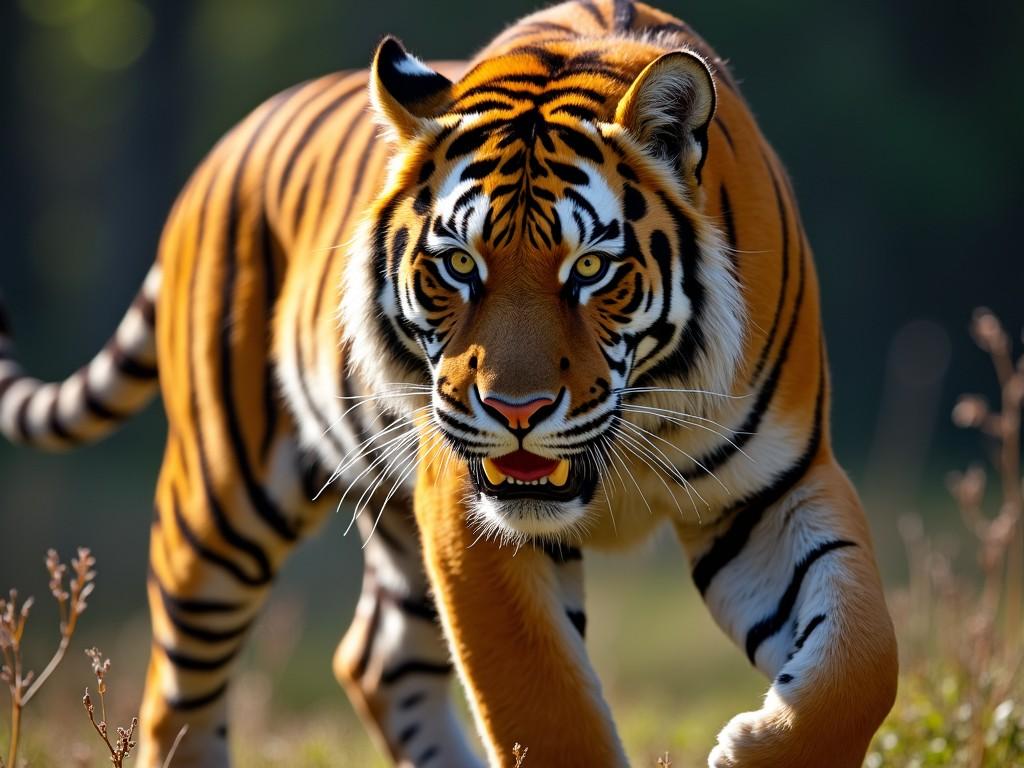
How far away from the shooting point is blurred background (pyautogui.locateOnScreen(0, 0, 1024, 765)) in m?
11.1

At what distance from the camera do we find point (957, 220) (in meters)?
17.6

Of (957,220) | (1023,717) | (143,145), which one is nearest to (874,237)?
(957,220)

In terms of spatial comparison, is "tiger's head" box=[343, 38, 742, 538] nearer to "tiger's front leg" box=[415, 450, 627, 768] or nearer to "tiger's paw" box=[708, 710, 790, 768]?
"tiger's front leg" box=[415, 450, 627, 768]

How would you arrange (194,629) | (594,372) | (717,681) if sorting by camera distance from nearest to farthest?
(594,372)
(194,629)
(717,681)

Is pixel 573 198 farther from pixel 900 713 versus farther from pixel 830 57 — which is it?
pixel 830 57

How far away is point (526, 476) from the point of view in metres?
2.77

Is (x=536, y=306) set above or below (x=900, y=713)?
above

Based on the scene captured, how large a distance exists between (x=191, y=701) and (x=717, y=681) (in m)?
3.80

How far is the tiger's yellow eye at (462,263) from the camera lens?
2.78 m

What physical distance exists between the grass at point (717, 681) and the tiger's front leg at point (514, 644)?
0.07 m

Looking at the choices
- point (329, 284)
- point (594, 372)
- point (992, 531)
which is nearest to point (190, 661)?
point (329, 284)

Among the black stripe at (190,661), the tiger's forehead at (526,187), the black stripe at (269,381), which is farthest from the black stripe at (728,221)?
the black stripe at (190,661)

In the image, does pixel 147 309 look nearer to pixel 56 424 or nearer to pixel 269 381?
pixel 56 424

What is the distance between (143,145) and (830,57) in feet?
26.0
